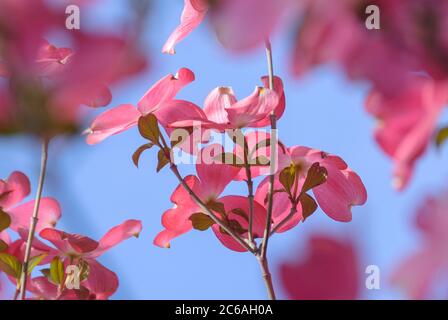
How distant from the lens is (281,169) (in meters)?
0.49

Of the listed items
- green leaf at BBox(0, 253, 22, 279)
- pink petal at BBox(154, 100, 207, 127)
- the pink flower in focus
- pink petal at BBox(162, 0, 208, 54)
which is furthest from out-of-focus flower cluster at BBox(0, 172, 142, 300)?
the pink flower in focus

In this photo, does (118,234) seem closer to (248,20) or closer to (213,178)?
(213,178)

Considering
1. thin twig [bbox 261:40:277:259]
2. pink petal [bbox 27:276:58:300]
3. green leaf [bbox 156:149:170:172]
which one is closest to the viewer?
thin twig [bbox 261:40:277:259]

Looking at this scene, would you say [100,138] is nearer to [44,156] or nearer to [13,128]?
[44,156]

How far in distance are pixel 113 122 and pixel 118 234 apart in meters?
0.11

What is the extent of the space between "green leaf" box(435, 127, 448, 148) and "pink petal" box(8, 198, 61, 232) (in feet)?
1.31

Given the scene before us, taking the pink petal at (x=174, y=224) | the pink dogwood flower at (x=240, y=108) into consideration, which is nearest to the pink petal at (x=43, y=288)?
the pink petal at (x=174, y=224)

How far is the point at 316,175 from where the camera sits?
18.5 inches

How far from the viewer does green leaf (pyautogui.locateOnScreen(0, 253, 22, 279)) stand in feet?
1.70

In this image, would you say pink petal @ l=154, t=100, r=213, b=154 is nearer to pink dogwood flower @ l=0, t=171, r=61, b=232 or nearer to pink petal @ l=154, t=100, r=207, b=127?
pink petal @ l=154, t=100, r=207, b=127

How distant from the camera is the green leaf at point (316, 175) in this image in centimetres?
47
